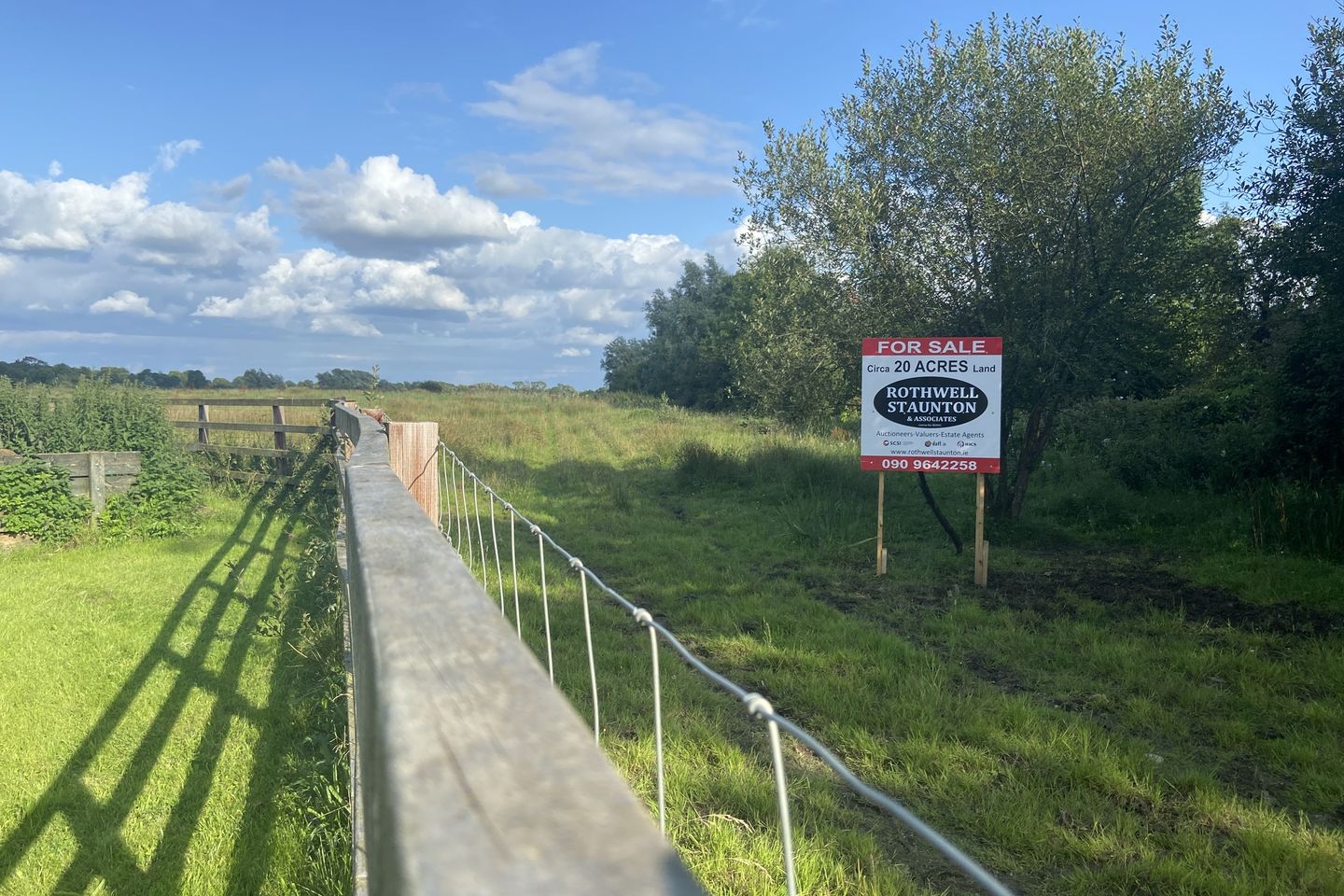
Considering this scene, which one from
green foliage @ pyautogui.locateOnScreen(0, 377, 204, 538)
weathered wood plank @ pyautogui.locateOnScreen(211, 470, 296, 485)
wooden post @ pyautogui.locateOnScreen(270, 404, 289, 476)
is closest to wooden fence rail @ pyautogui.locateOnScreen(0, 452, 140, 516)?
green foliage @ pyautogui.locateOnScreen(0, 377, 204, 538)

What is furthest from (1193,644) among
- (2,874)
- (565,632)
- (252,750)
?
(2,874)

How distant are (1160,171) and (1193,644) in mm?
6350

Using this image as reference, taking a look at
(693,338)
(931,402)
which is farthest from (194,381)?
(931,402)

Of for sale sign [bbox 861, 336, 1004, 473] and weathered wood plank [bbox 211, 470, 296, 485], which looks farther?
weathered wood plank [bbox 211, 470, 296, 485]

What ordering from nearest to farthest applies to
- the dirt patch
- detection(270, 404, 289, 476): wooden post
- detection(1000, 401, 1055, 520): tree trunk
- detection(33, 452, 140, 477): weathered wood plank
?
the dirt patch
detection(33, 452, 140, 477): weathered wood plank
detection(1000, 401, 1055, 520): tree trunk
detection(270, 404, 289, 476): wooden post

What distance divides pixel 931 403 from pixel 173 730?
757 cm

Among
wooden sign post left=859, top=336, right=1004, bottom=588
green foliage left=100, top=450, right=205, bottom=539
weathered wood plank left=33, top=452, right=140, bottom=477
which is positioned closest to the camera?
wooden sign post left=859, top=336, right=1004, bottom=588

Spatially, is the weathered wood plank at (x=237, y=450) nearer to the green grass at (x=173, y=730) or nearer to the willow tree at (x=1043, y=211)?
the green grass at (x=173, y=730)

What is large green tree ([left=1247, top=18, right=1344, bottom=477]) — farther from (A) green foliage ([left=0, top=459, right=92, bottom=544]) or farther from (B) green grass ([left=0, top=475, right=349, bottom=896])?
(A) green foliage ([left=0, top=459, right=92, bottom=544])

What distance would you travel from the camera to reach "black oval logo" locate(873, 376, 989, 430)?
9453mm

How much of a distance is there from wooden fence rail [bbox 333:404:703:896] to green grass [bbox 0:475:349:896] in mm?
2511

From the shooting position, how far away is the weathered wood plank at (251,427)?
40.9 ft

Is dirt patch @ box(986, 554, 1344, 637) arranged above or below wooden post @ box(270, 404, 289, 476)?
below

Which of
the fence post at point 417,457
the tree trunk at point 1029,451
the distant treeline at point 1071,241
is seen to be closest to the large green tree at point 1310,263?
the distant treeline at point 1071,241
